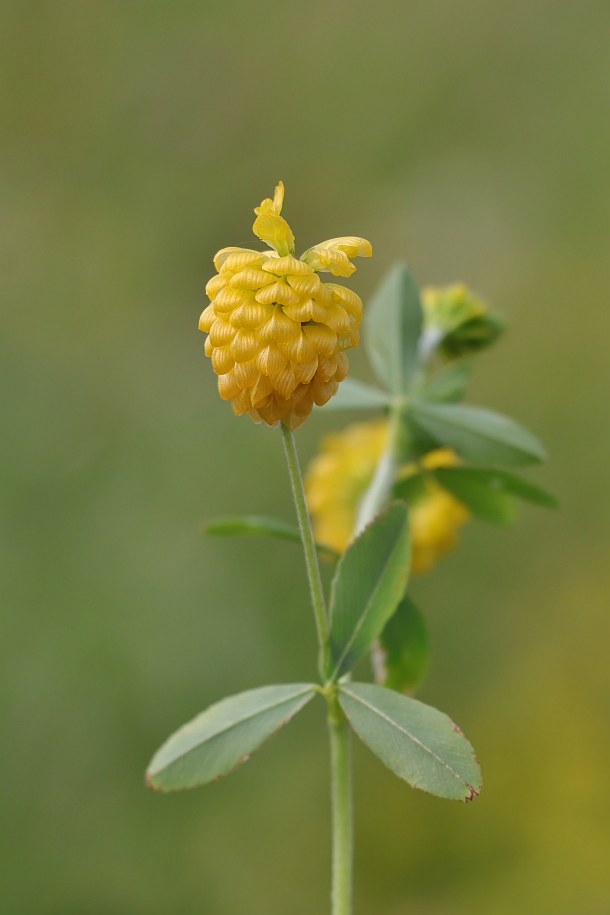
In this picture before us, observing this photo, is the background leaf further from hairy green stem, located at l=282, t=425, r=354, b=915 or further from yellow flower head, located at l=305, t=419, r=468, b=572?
hairy green stem, located at l=282, t=425, r=354, b=915

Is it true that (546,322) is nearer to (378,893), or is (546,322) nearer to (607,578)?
(607,578)

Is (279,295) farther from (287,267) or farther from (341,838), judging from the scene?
(341,838)

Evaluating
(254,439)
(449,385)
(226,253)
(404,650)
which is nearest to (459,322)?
(449,385)

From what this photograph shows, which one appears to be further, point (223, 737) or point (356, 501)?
point (356, 501)

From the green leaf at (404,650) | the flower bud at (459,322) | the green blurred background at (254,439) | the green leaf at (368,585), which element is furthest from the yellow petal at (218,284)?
the green blurred background at (254,439)

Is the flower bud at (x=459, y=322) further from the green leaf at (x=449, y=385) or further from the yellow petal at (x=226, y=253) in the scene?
the yellow petal at (x=226, y=253)

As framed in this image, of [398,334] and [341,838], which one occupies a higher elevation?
[398,334]

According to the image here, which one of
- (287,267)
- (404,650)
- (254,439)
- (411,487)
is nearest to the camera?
(287,267)
